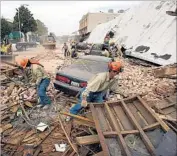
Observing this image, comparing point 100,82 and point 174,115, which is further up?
point 100,82

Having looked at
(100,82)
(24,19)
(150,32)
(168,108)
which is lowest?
(168,108)

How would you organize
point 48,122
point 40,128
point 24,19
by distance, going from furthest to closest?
1. point 24,19
2. point 48,122
3. point 40,128

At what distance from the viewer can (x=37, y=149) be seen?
484cm

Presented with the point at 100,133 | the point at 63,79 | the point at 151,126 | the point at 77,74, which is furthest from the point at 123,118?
the point at 63,79

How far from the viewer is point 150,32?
17.5m

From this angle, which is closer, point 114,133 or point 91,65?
point 114,133

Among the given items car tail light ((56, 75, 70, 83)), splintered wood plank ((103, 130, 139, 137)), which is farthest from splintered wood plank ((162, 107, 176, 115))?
car tail light ((56, 75, 70, 83))

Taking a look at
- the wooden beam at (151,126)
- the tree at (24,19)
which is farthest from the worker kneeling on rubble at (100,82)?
the tree at (24,19)

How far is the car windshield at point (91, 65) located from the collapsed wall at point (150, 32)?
6033 millimetres

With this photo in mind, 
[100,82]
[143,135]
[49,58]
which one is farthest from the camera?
[49,58]

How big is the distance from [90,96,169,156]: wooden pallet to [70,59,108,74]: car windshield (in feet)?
7.73

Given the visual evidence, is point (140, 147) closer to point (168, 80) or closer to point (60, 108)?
point (60, 108)

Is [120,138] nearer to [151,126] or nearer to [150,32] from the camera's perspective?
[151,126]

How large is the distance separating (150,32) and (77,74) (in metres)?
11.4
